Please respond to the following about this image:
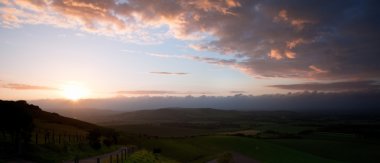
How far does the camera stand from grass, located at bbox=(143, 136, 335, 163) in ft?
270

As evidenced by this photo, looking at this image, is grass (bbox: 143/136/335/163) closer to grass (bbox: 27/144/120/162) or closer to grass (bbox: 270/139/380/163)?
grass (bbox: 270/139/380/163)

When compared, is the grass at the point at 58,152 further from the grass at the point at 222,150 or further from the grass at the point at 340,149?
the grass at the point at 340,149

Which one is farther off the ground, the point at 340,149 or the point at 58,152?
the point at 58,152

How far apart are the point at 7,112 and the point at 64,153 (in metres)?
9.32

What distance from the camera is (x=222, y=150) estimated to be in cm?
9762

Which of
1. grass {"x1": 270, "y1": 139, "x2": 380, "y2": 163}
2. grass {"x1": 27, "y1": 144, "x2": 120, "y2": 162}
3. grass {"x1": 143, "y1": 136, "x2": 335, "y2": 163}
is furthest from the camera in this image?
grass {"x1": 270, "y1": 139, "x2": 380, "y2": 163}

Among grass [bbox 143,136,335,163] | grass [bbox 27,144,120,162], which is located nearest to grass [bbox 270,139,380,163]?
grass [bbox 143,136,335,163]

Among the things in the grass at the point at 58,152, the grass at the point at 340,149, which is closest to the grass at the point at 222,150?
the grass at the point at 340,149

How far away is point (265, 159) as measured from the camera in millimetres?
87562

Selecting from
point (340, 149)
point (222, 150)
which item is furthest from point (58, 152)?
point (340, 149)

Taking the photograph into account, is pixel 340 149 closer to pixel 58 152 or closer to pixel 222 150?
pixel 222 150

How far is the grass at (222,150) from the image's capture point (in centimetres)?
8238

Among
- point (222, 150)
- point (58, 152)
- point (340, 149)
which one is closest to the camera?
point (58, 152)

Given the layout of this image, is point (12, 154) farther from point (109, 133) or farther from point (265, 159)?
point (265, 159)
